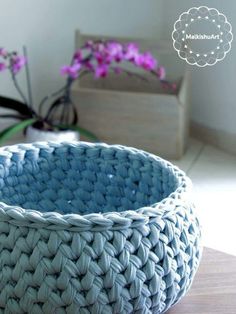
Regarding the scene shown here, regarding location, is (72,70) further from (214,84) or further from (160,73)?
(214,84)

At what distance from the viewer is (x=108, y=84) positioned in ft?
4.11

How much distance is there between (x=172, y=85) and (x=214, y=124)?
0.11 metres

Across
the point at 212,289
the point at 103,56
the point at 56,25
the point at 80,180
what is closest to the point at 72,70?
the point at 103,56

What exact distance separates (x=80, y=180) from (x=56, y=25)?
0.81 m

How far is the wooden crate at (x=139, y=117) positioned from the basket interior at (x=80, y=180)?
63 centimetres

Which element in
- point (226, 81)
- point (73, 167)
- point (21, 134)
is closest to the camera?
point (73, 167)

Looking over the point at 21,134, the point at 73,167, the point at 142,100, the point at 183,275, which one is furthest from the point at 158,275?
the point at 21,134

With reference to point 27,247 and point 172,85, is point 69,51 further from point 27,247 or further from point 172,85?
point 27,247

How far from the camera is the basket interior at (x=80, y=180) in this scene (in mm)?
446

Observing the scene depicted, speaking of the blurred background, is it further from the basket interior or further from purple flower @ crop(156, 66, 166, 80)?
the basket interior

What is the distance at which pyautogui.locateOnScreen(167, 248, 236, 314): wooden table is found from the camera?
379 mm

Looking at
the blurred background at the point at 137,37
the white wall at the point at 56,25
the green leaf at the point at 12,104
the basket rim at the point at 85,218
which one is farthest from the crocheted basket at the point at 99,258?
the white wall at the point at 56,25

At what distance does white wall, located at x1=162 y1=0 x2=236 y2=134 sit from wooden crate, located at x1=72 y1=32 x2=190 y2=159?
0.16 feet

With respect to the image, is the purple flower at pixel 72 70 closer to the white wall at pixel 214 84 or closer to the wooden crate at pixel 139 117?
the wooden crate at pixel 139 117
